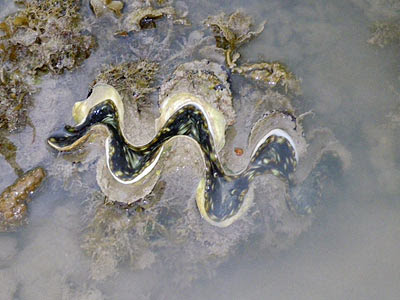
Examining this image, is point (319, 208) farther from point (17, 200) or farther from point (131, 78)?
point (17, 200)

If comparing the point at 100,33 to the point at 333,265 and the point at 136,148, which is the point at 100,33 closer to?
the point at 136,148

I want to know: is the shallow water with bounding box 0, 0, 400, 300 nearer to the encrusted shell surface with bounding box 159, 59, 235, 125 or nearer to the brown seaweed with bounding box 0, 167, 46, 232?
the brown seaweed with bounding box 0, 167, 46, 232

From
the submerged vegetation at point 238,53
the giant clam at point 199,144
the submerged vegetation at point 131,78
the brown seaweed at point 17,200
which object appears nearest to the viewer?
the giant clam at point 199,144

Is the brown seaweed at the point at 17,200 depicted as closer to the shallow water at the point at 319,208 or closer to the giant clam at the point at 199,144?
the shallow water at the point at 319,208

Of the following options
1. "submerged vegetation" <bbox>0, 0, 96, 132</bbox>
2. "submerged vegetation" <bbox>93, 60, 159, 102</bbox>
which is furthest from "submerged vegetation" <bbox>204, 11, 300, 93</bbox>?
"submerged vegetation" <bbox>0, 0, 96, 132</bbox>

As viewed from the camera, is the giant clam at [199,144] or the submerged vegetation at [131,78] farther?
the submerged vegetation at [131,78]

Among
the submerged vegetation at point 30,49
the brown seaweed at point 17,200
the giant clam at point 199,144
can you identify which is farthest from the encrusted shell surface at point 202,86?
the brown seaweed at point 17,200

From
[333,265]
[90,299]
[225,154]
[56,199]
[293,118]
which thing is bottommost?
[90,299]

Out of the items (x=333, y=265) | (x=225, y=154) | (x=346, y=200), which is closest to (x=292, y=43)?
(x=225, y=154)

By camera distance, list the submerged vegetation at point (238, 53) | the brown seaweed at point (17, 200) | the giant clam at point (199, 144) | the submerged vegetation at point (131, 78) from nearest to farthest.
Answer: the giant clam at point (199, 144) < the brown seaweed at point (17, 200) < the submerged vegetation at point (131, 78) < the submerged vegetation at point (238, 53)
